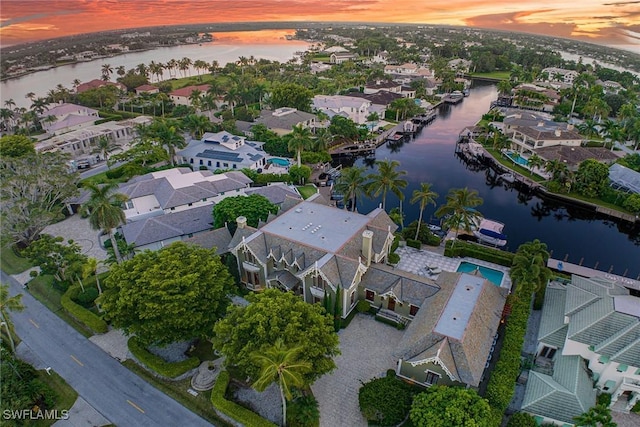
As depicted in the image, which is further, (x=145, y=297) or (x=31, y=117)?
(x=31, y=117)

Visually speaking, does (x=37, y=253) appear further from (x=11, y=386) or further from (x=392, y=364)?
(x=392, y=364)

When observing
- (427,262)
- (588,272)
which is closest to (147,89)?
(427,262)

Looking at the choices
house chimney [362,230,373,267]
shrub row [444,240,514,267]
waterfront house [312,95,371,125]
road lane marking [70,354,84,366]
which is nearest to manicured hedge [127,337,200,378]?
road lane marking [70,354,84,366]

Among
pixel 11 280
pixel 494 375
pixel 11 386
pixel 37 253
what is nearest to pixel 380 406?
pixel 494 375

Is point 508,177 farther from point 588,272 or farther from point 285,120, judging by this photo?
point 285,120

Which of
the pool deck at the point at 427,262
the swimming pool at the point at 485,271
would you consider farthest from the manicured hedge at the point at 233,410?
the swimming pool at the point at 485,271

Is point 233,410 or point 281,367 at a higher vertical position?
point 281,367

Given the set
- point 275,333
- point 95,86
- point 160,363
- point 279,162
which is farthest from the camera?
point 95,86

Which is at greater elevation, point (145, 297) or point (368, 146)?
point (145, 297)
